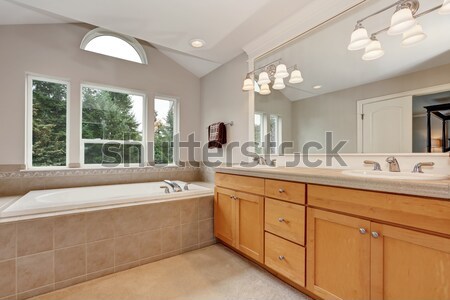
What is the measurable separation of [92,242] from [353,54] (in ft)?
8.34

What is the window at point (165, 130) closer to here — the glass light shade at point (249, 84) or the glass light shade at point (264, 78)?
the glass light shade at point (249, 84)

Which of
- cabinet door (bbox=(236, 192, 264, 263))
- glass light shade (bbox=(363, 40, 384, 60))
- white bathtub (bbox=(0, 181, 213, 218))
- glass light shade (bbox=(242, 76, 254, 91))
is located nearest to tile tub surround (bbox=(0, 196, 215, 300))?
white bathtub (bbox=(0, 181, 213, 218))

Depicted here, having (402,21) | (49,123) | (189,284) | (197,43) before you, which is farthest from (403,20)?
(49,123)

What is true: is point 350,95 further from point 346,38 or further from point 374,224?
point 374,224

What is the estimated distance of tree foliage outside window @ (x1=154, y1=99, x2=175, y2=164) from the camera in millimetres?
3402

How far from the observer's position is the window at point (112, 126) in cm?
287

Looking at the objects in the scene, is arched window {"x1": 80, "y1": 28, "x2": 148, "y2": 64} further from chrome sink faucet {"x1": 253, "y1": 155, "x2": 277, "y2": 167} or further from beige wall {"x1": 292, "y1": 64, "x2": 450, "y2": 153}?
beige wall {"x1": 292, "y1": 64, "x2": 450, "y2": 153}

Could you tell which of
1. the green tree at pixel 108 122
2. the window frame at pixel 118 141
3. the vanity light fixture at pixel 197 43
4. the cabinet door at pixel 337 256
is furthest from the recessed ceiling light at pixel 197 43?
the cabinet door at pixel 337 256

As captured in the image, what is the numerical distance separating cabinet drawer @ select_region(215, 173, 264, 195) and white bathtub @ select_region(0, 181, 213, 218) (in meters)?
0.29

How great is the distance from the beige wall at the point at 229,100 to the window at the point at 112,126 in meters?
1.01

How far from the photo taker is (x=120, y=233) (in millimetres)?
1850

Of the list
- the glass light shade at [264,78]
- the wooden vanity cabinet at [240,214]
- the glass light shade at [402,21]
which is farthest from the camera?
the glass light shade at [264,78]

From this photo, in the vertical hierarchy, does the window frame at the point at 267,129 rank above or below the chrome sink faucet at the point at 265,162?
above

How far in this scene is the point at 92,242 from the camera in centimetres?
173
